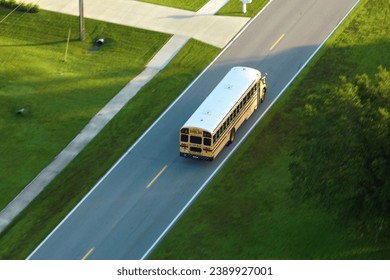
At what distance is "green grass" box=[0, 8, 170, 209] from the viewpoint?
2650 inches

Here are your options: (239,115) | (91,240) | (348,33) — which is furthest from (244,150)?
(348,33)

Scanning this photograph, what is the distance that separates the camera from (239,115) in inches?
2603

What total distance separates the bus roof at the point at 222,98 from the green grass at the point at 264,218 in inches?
112

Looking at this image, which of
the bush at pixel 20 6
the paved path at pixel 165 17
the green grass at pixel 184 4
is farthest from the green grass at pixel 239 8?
the bush at pixel 20 6

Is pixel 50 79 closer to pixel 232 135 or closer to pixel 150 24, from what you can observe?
pixel 150 24

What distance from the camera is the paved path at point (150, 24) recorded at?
70.6 metres

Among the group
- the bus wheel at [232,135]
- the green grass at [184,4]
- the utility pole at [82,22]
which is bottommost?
the bus wheel at [232,135]

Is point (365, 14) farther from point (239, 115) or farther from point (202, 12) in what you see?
point (239, 115)

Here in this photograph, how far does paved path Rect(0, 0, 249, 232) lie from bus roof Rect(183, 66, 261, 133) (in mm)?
8044

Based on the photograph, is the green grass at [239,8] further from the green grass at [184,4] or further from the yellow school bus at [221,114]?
the yellow school bus at [221,114]

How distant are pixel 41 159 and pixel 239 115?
41.6 ft

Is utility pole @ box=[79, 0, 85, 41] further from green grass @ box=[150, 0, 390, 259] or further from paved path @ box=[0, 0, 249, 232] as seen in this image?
green grass @ box=[150, 0, 390, 259]

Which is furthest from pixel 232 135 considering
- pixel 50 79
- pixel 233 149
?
pixel 50 79

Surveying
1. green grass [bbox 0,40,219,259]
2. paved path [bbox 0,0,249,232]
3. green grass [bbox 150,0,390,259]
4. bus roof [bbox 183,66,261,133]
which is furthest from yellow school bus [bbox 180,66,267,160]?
paved path [bbox 0,0,249,232]
